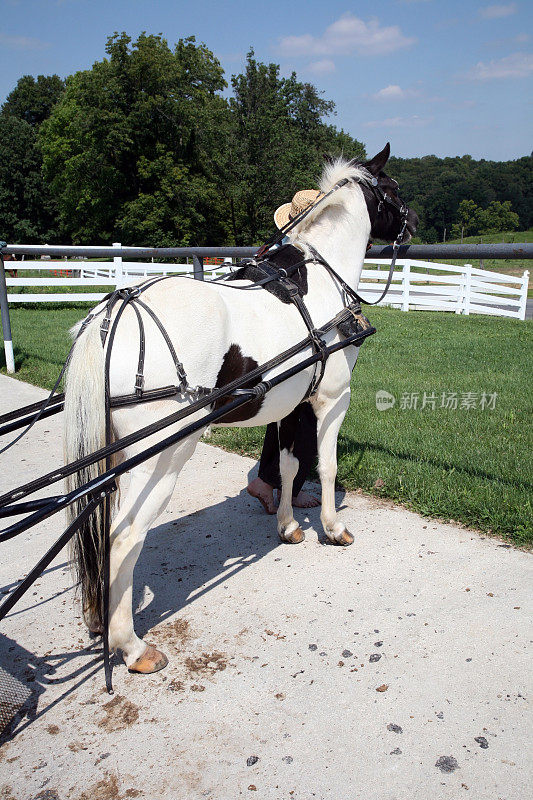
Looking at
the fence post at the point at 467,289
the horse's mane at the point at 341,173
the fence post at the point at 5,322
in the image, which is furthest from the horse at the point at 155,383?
the fence post at the point at 467,289

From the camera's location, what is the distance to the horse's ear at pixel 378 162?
12.0 feet

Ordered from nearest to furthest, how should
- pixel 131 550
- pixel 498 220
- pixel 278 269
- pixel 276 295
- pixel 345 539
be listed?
1. pixel 131 550
2. pixel 276 295
3. pixel 278 269
4. pixel 345 539
5. pixel 498 220

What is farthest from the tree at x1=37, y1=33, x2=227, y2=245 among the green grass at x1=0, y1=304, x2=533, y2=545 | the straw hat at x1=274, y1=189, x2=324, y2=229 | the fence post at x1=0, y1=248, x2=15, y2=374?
the straw hat at x1=274, y1=189, x2=324, y2=229

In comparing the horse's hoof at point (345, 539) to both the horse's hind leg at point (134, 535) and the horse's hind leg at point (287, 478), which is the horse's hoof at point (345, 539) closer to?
the horse's hind leg at point (287, 478)

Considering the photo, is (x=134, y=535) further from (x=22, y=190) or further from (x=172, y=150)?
(x=22, y=190)

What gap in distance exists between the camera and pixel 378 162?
3.71 meters

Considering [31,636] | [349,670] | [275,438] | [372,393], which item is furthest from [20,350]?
[349,670]

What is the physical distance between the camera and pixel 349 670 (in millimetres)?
2463

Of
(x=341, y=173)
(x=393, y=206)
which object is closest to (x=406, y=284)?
(x=393, y=206)

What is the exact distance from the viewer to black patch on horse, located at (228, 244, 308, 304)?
2957 mm

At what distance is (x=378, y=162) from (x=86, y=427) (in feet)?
8.63

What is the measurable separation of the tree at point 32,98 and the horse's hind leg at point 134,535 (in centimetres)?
7215

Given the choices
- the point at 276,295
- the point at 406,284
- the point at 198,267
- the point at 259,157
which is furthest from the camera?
the point at 259,157

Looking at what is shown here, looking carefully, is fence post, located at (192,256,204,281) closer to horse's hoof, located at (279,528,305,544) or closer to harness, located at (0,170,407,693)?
harness, located at (0,170,407,693)
